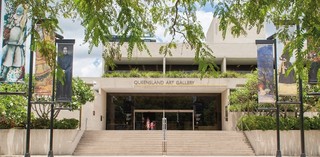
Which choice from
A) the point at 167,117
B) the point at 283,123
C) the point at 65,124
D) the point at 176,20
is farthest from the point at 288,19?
Answer: the point at 167,117

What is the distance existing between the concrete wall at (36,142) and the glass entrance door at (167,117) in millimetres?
17098

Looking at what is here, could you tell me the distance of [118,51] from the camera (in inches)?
197

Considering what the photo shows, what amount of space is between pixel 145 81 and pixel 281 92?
19287 millimetres

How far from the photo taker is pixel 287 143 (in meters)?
23.9

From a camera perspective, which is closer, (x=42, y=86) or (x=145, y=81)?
(x=42, y=86)

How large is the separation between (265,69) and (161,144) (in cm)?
933

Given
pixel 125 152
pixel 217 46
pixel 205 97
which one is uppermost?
pixel 217 46

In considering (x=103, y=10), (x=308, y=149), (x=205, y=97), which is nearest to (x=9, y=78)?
(x=103, y=10)

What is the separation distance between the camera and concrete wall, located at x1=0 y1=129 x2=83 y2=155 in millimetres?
23547

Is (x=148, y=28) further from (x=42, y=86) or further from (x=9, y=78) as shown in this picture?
(x=42, y=86)

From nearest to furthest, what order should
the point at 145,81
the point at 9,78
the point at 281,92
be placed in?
the point at 9,78, the point at 281,92, the point at 145,81

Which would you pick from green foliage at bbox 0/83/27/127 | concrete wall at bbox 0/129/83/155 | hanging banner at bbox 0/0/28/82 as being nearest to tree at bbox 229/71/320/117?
concrete wall at bbox 0/129/83/155

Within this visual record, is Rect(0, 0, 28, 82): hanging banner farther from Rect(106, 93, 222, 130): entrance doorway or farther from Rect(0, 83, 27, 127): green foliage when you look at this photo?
Rect(106, 93, 222, 130): entrance doorway

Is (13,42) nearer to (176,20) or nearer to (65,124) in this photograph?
(176,20)
